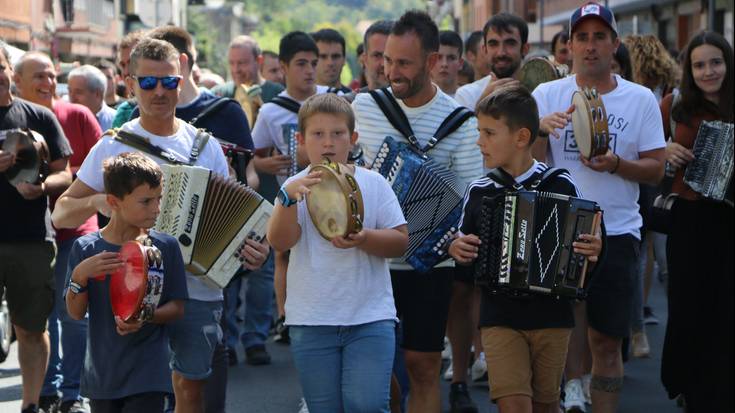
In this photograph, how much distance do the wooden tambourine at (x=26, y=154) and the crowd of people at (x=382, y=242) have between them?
0.05 metres

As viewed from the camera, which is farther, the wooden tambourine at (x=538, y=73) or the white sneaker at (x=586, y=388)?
the wooden tambourine at (x=538, y=73)

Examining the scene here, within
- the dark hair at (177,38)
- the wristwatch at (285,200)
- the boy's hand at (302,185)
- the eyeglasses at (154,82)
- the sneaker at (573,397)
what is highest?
the dark hair at (177,38)

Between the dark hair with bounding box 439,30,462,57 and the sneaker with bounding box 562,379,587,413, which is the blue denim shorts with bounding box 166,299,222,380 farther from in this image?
the dark hair with bounding box 439,30,462,57

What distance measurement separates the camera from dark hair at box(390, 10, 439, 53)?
6574mm

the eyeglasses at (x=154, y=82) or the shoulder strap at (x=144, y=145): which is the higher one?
the eyeglasses at (x=154, y=82)

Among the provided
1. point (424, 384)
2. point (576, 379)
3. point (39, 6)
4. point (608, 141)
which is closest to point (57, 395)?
point (424, 384)

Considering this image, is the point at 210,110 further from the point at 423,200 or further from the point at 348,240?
the point at 348,240

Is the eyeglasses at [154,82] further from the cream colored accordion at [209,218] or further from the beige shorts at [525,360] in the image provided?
the beige shorts at [525,360]

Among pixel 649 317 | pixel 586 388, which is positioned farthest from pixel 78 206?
pixel 649 317

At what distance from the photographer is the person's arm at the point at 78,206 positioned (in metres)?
6.16

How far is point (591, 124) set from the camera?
663cm

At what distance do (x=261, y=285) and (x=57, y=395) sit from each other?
8.41 feet

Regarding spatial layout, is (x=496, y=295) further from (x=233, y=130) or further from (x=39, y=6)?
(x=39, y=6)

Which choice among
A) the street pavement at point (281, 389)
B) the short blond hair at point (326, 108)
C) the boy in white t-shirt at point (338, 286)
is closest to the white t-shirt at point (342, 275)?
the boy in white t-shirt at point (338, 286)
